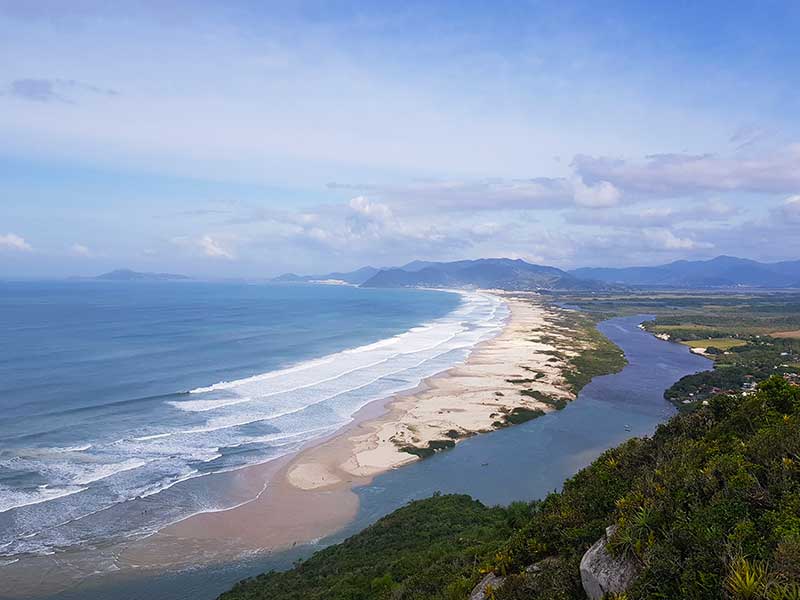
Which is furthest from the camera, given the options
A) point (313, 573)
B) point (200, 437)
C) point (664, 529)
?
point (200, 437)

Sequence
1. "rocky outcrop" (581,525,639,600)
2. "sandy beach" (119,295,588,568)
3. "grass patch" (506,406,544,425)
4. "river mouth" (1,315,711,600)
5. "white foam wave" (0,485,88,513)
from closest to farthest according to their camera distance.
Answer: "rocky outcrop" (581,525,639,600) → "river mouth" (1,315,711,600) → "sandy beach" (119,295,588,568) → "white foam wave" (0,485,88,513) → "grass patch" (506,406,544,425)

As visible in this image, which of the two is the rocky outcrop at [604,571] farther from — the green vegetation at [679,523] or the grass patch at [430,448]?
the grass patch at [430,448]

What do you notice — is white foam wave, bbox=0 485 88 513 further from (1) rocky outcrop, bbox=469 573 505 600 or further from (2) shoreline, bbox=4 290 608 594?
(1) rocky outcrop, bbox=469 573 505 600

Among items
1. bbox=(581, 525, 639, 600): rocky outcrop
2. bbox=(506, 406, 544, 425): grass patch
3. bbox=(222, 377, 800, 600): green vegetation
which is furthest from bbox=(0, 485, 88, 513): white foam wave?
bbox=(506, 406, 544, 425): grass patch

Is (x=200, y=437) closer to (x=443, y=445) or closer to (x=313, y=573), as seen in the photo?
(x=443, y=445)

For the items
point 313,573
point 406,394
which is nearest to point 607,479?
point 313,573

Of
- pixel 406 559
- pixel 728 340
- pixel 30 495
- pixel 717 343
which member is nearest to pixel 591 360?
pixel 717 343
